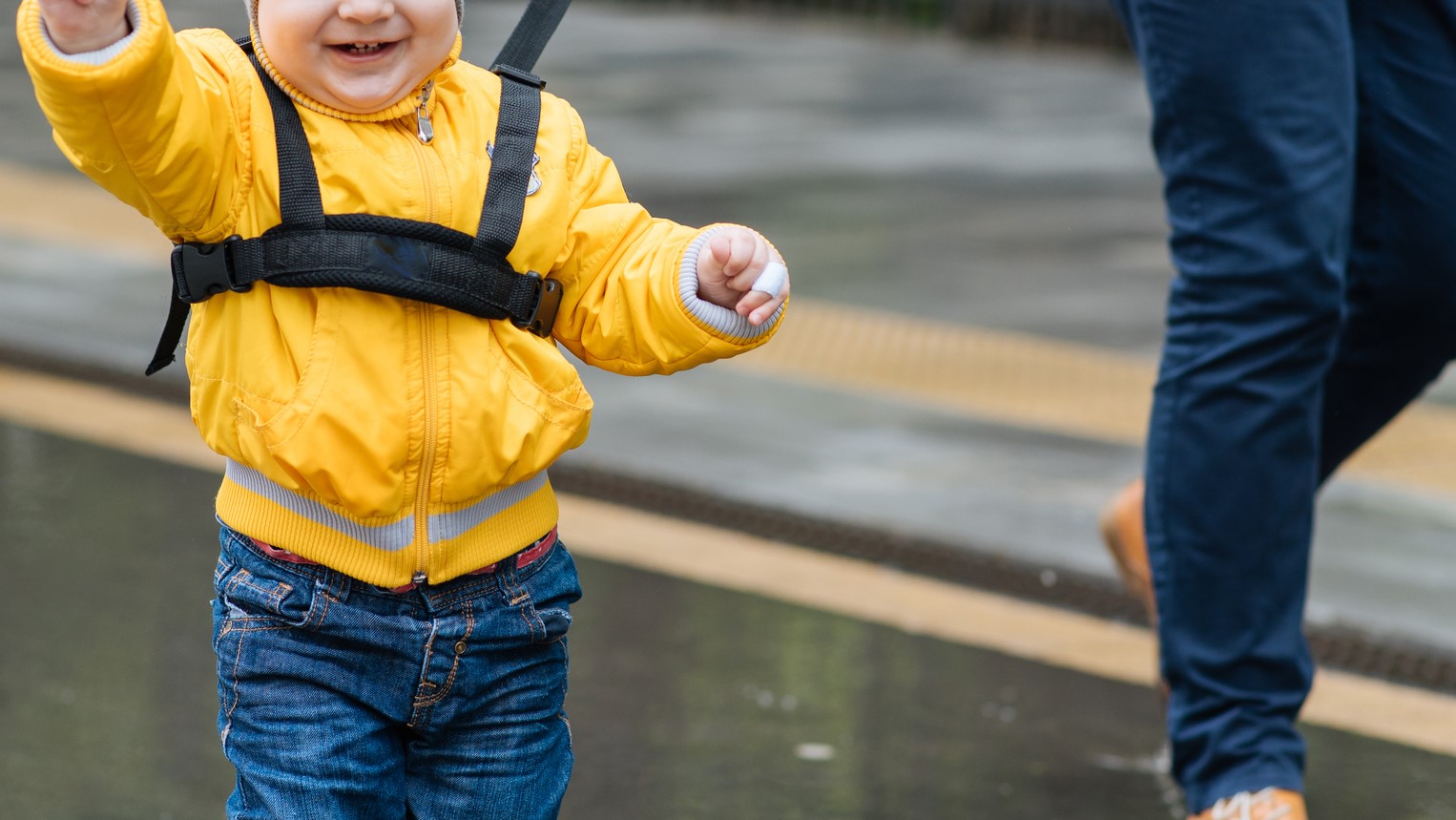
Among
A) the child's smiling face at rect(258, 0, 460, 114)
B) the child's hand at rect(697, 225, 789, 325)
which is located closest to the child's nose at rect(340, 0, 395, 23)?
the child's smiling face at rect(258, 0, 460, 114)

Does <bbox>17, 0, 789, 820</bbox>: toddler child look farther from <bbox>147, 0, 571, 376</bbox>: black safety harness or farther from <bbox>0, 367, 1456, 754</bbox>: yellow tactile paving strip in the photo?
<bbox>0, 367, 1456, 754</bbox>: yellow tactile paving strip

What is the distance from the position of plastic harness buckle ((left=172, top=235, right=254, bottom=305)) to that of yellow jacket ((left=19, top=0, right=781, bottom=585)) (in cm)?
2

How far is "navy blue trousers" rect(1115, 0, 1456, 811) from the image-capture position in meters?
2.76

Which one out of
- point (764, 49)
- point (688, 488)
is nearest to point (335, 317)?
point (688, 488)

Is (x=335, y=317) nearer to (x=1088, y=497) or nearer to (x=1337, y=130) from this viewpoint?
(x=1337, y=130)

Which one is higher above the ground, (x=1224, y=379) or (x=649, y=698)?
(x=1224, y=379)

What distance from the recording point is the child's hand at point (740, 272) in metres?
2.03

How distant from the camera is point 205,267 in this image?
2.03 metres

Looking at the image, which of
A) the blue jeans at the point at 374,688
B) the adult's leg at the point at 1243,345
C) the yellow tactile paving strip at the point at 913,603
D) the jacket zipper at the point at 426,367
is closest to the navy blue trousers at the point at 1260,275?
the adult's leg at the point at 1243,345

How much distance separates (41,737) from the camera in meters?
3.30

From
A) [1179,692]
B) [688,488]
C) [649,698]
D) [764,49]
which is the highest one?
[1179,692]

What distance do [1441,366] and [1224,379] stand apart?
56 cm

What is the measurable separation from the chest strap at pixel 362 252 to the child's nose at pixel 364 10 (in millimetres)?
120

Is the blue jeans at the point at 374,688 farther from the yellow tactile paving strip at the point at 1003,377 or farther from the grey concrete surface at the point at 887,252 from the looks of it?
the yellow tactile paving strip at the point at 1003,377
